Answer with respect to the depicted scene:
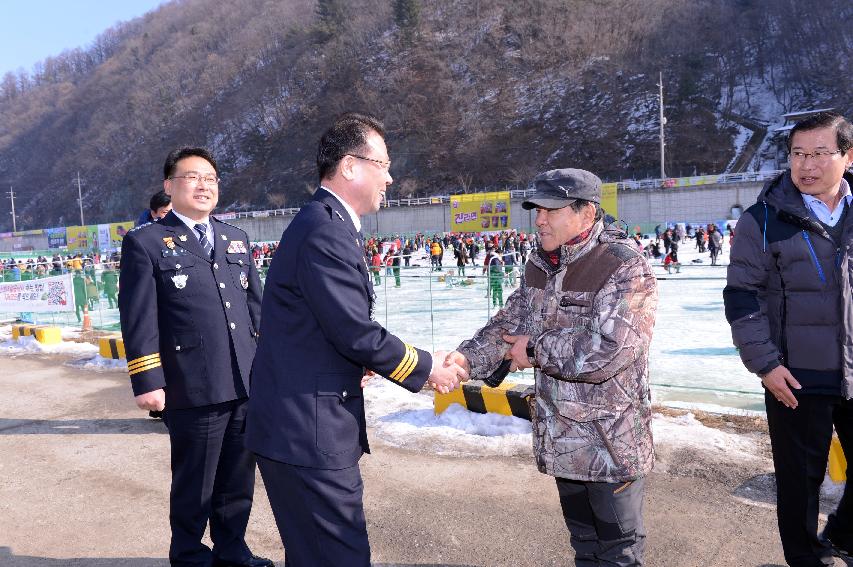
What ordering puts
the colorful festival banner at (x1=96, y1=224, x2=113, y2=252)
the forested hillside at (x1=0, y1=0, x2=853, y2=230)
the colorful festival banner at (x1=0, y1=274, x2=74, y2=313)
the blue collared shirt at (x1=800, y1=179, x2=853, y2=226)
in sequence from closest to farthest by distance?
the blue collared shirt at (x1=800, y1=179, x2=853, y2=226)
the colorful festival banner at (x1=0, y1=274, x2=74, y2=313)
the colorful festival banner at (x1=96, y1=224, x2=113, y2=252)
the forested hillside at (x1=0, y1=0, x2=853, y2=230)

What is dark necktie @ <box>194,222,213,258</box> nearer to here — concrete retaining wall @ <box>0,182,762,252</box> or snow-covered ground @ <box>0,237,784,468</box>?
snow-covered ground @ <box>0,237,784,468</box>

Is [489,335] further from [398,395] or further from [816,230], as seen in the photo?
[398,395]

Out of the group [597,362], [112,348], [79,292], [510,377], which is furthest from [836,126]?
[79,292]

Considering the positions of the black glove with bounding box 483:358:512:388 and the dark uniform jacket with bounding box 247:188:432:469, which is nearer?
the dark uniform jacket with bounding box 247:188:432:469

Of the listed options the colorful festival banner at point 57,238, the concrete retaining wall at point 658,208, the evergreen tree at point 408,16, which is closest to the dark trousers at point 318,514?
the concrete retaining wall at point 658,208

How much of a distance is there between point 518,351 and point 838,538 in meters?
1.93

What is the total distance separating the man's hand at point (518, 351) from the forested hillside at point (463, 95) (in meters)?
59.0

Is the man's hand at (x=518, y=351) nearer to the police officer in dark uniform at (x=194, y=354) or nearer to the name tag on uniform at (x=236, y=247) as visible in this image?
the police officer in dark uniform at (x=194, y=354)

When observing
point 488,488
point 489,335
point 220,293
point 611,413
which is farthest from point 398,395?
point 611,413

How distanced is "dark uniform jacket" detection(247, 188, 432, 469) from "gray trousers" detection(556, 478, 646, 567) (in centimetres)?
86

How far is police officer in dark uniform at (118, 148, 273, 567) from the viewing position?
3.09m

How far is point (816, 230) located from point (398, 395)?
4.39 metres

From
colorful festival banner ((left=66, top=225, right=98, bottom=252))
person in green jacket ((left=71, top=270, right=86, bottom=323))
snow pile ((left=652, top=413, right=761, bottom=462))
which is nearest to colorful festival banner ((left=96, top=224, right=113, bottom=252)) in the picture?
colorful festival banner ((left=66, top=225, right=98, bottom=252))

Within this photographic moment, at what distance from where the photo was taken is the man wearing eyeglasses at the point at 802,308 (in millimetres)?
2688
